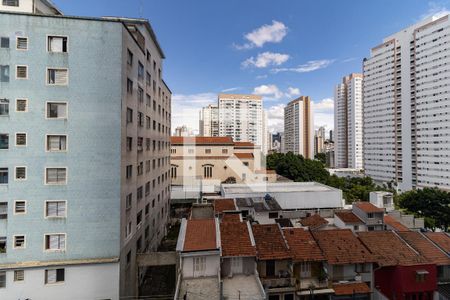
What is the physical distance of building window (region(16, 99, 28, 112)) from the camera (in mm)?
15164

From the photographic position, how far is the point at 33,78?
15.3 metres

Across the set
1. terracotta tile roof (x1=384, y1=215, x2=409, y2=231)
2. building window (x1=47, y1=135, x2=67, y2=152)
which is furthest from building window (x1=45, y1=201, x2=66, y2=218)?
terracotta tile roof (x1=384, y1=215, x2=409, y2=231)

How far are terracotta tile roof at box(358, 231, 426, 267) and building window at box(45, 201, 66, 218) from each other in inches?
896

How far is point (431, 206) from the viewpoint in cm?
4097

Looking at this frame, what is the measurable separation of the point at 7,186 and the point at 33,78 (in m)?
7.29

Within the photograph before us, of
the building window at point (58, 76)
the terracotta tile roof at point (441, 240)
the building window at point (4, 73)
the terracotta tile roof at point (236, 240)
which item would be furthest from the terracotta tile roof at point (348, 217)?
the building window at point (4, 73)

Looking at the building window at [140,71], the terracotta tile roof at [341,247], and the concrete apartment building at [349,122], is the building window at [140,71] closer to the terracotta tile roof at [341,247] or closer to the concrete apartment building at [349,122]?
the terracotta tile roof at [341,247]

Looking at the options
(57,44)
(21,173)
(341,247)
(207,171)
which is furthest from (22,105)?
(207,171)

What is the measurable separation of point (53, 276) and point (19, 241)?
10.5ft

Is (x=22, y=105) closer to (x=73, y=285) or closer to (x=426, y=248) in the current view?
(x=73, y=285)

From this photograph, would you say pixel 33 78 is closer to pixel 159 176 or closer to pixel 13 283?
pixel 13 283

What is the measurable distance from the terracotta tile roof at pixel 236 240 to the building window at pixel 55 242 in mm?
10761

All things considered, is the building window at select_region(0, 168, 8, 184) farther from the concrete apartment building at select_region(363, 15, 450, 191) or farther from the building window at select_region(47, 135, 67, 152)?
the concrete apartment building at select_region(363, 15, 450, 191)

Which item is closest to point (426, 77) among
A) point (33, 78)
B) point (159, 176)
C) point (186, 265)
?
point (159, 176)
